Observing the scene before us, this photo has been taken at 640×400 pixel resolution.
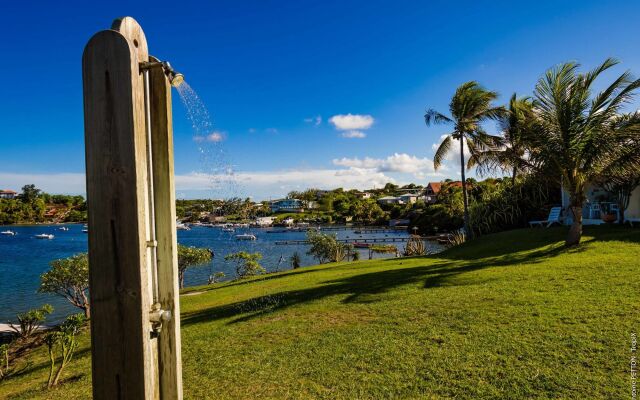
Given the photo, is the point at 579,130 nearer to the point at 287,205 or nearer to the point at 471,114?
the point at 471,114

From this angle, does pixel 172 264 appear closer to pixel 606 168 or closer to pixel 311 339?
pixel 311 339

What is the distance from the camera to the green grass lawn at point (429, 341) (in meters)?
3.96

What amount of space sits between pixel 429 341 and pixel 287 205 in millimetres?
129919

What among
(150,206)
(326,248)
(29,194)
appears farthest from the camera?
(29,194)

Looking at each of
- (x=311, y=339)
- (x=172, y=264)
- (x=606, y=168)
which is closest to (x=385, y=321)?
(x=311, y=339)

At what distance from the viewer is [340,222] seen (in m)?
99.5

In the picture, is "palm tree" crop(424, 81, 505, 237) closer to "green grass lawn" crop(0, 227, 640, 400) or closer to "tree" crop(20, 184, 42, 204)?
Result: "green grass lawn" crop(0, 227, 640, 400)

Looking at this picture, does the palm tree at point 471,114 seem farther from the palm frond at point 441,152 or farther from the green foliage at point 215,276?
the green foliage at point 215,276

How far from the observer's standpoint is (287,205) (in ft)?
441

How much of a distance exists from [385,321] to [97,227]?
5531mm

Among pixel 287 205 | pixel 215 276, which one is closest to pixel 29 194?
pixel 287 205

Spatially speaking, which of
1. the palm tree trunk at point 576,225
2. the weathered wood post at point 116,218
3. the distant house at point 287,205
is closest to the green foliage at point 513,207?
the palm tree trunk at point 576,225

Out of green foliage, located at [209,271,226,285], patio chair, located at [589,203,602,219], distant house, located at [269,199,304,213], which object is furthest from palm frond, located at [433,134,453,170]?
distant house, located at [269,199,304,213]

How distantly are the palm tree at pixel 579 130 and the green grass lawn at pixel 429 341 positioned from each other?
2.69 metres
